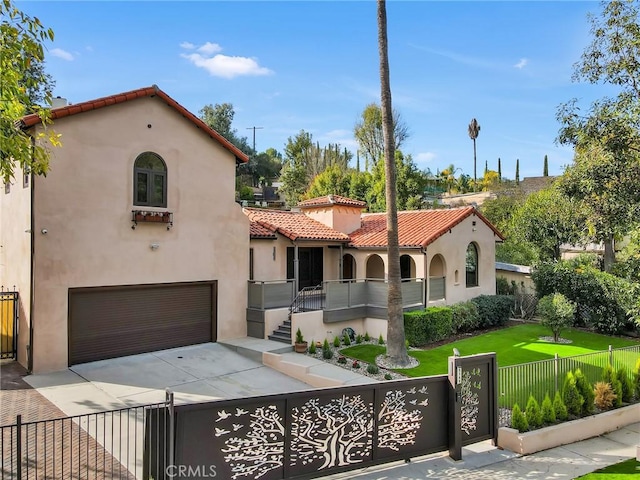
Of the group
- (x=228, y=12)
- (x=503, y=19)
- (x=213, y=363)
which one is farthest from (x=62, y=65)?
(x=503, y=19)

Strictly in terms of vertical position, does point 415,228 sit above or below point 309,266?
above

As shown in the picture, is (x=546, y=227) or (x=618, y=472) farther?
(x=546, y=227)

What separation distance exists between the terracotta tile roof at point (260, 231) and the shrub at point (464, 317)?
9.10 metres

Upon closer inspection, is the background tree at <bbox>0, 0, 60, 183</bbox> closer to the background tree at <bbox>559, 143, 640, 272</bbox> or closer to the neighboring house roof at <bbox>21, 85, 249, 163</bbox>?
the neighboring house roof at <bbox>21, 85, 249, 163</bbox>

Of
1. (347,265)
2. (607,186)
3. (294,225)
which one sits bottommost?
(347,265)

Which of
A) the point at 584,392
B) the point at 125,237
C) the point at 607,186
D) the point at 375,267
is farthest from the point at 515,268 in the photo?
the point at 125,237

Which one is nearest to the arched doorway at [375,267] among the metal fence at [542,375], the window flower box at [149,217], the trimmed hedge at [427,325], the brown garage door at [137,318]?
the trimmed hedge at [427,325]

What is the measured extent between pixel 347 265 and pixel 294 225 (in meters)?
4.49

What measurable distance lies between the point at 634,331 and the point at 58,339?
24.6 m

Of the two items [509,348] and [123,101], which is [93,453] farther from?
[509,348]

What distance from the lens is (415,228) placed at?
22484mm

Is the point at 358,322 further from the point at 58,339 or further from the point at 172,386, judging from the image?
the point at 58,339

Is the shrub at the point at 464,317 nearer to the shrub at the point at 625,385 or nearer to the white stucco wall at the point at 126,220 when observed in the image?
the shrub at the point at 625,385

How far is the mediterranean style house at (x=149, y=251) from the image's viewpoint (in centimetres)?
1339
